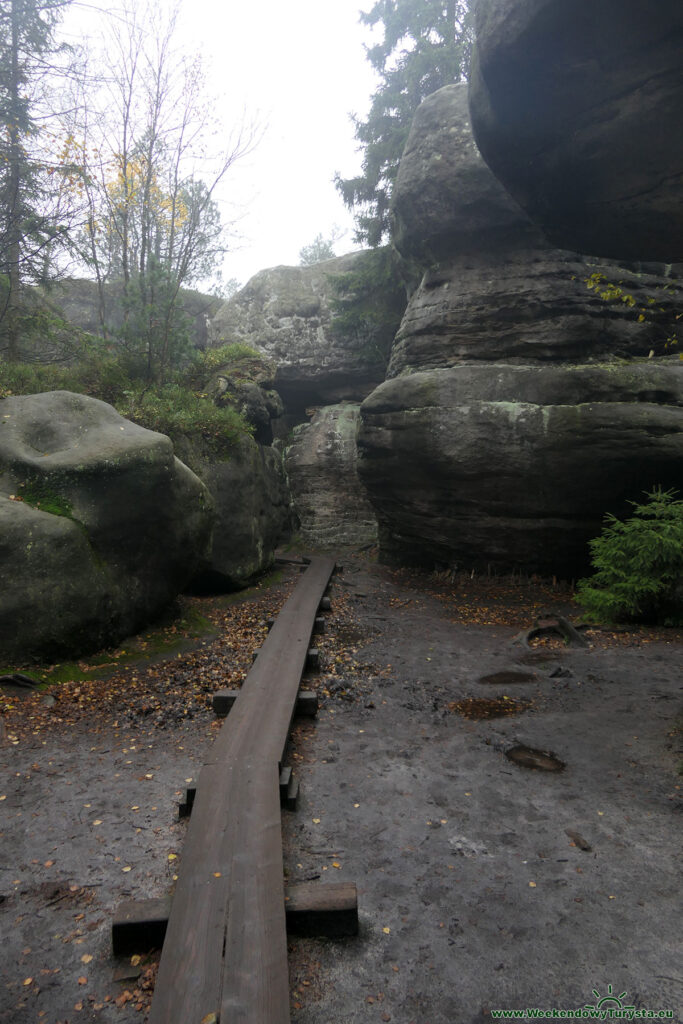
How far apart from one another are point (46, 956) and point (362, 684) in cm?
437

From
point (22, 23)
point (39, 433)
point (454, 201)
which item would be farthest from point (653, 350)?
point (22, 23)

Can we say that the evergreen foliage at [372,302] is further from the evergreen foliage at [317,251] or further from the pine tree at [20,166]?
the evergreen foliage at [317,251]

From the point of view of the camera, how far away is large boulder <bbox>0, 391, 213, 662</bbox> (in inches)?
255

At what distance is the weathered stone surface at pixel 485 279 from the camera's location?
12273 mm

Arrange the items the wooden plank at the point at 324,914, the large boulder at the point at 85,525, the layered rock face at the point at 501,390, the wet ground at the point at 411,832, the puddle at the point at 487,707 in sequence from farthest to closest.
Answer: the layered rock face at the point at 501,390, the large boulder at the point at 85,525, the puddle at the point at 487,707, the wooden plank at the point at 324,914, the wet ground at the point at 411,832

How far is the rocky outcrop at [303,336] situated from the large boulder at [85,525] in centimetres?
1219

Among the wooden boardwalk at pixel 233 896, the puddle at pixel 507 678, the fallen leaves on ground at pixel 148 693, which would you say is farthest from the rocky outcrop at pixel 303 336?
the wooden boardwalk at pixel 233 896

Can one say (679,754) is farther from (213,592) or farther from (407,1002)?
(213,592)

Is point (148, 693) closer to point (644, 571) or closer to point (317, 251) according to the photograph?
point (644, 571)

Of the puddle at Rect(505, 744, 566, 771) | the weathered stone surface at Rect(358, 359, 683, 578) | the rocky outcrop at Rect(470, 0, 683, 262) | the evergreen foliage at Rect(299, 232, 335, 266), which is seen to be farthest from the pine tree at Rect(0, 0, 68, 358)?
the evergreen foliage at Rect(299, 232, 335, 266)

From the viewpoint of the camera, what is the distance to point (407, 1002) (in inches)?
106

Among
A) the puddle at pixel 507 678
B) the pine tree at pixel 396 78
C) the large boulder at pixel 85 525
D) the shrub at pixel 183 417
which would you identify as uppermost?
the pine tree at pixel 396 78

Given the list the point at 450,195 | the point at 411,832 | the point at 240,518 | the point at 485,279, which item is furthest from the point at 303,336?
the point at 411,832

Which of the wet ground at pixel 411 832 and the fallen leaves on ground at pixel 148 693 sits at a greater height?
the wet ground at pixel 411 832
